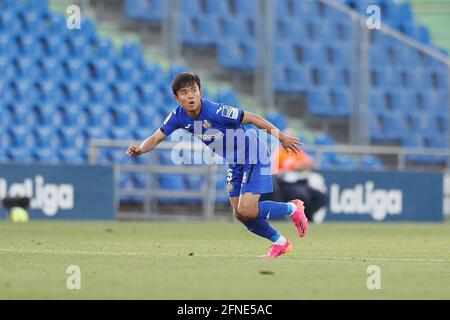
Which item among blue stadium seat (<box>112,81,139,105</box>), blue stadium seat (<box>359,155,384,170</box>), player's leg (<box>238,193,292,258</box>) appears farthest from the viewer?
blue stadium seat (<box>359,155,384,170</box>)

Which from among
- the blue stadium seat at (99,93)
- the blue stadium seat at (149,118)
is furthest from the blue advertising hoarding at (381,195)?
the blue stadium seat at (99,93)

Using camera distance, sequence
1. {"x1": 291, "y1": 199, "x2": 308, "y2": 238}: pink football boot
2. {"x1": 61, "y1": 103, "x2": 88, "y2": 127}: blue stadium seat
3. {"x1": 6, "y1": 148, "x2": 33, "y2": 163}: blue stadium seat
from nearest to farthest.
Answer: {"x1": 291, "y1": 199, "x2": 308, "y2": 238}: pink football boot → {"x1": 6, "y1": 148, "x2": 33, "y2": 163}: blue stadium seat → {"x1": 61, "y1": 103, "x2": 88, "y2": 127}: blue stadium seat

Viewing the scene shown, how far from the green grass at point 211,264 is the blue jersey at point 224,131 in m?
0.98

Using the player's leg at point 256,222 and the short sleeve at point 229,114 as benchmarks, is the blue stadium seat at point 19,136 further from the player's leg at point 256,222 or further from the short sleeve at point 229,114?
the short sleeve at point 229,114

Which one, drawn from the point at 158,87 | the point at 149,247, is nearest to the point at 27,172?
the point at 158,87

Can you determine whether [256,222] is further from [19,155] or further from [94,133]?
[94,133]

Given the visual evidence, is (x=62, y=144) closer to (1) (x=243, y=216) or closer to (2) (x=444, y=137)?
(2) (x=444, y=137)

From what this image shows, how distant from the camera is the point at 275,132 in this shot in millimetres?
10094

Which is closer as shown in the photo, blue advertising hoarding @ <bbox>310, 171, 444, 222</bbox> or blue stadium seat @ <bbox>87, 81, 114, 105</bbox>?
blue advertising hoarding @ <bbox>310, 171, 444, 222</bbox>

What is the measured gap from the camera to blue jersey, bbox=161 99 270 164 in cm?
1030

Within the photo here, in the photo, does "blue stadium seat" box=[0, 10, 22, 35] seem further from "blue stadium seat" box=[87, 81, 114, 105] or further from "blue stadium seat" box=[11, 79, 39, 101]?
"blue stadium seat" box=[87, 81, 114, 105]

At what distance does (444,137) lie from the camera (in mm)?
23766

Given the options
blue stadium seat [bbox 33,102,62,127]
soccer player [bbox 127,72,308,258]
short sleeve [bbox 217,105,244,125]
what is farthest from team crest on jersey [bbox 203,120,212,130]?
blue stadium seat [bbox 33,102,62,127]

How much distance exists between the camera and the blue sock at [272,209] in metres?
10.6
